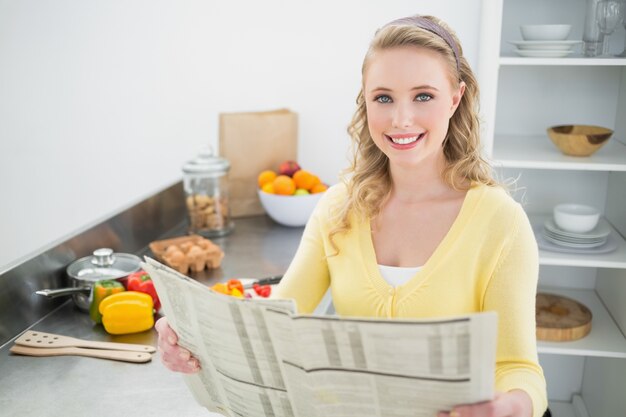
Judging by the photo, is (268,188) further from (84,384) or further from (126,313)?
(84,384)

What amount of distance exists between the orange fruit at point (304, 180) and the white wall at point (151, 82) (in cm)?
26

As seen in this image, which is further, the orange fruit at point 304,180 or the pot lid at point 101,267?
the orange fruit at point 304,180

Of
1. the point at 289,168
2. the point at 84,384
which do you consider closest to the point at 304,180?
the point at 289,168

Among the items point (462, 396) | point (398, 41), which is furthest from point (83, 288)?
point (462, 396)

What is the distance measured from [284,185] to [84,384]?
1.12m

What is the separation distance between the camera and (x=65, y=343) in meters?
1.55

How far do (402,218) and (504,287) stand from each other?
0.83 feet

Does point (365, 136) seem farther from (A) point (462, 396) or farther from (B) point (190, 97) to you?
(B) point (190, 97)

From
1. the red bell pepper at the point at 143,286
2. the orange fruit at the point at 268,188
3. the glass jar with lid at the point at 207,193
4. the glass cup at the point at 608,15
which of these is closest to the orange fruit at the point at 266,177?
the orange fruit at the point at 268,188

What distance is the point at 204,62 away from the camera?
2625 mm

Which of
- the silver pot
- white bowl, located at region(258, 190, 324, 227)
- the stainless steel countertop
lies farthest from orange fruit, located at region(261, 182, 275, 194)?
the stainless steel countertop

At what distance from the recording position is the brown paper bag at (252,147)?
2.48 m

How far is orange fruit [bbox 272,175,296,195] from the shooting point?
2.37m

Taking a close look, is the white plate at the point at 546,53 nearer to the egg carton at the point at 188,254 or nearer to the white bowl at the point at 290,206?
the white bowl at the point at 290,206
